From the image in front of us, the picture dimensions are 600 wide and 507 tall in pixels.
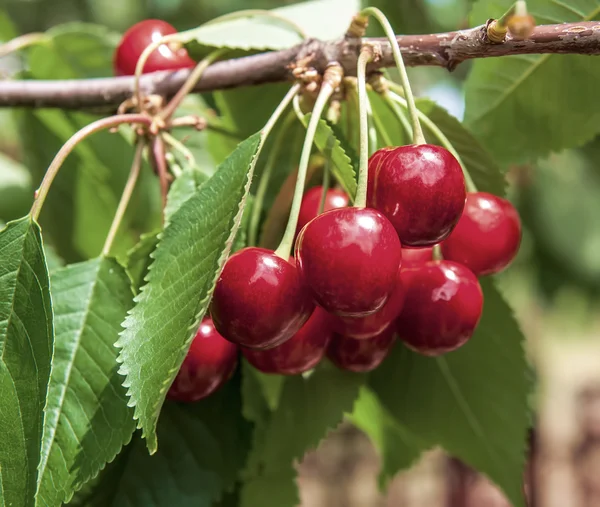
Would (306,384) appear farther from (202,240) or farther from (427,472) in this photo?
(427,472)

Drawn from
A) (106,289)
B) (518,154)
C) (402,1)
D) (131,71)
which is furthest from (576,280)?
(106,289)

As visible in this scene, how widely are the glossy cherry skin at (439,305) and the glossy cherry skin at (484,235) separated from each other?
0.03 meters

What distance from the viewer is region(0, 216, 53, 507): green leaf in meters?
0.69

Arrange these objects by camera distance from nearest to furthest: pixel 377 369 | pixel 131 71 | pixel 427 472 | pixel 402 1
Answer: pixel 377 369, pixel 131 71, pixel 402 1, pixel 427 472

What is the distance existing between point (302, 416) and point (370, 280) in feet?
1.46

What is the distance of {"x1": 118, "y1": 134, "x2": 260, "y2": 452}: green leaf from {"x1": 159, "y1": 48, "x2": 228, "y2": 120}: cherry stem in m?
0.28

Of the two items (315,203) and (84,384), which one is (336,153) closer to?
(315,203)

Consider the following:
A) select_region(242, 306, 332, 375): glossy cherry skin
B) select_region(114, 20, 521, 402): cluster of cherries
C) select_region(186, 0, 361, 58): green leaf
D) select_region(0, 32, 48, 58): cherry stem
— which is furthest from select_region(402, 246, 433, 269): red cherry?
select_region(0, 32, 48, 58): cherry stem

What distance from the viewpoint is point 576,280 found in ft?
9.45

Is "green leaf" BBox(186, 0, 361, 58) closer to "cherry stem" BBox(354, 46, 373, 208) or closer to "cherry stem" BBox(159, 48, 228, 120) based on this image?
"cherry stem" BBox(159, 48, 228, 120)

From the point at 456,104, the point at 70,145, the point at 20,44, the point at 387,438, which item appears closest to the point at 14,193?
the point at 20,44

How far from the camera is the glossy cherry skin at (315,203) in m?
0.89

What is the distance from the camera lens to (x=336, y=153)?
765 millimetres

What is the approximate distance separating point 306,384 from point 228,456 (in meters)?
0.16
